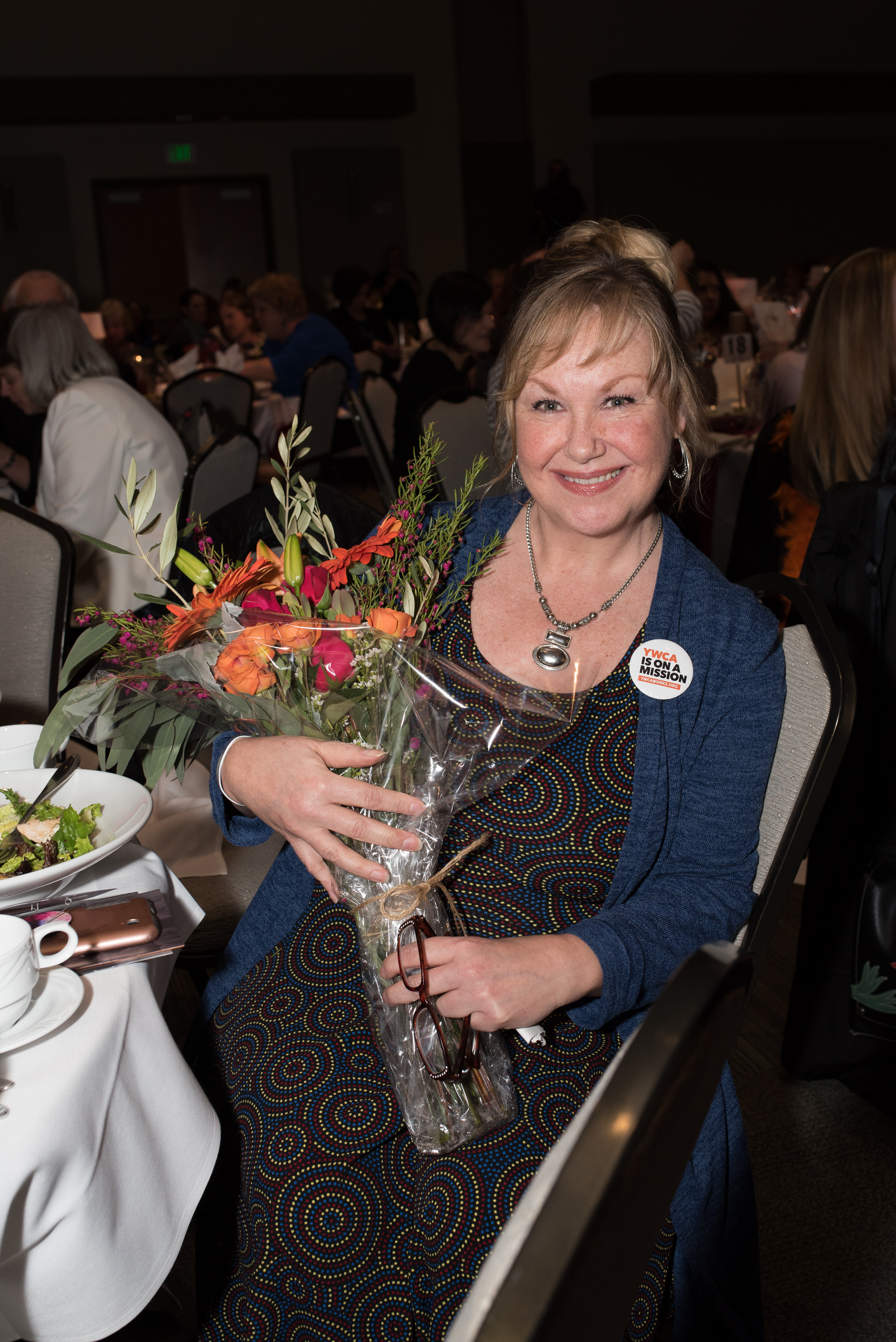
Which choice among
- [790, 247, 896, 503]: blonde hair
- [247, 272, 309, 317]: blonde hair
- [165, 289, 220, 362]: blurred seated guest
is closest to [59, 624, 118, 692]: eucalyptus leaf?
[790, 247, 896, 503]: blonde hair

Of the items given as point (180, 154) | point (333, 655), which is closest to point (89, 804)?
point (333, 655)

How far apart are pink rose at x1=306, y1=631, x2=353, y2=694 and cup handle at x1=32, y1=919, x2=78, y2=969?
1.24 feet

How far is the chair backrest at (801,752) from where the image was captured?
1228 millimetres

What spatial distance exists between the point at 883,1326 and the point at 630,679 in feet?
3.88

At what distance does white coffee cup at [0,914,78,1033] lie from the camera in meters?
0.96

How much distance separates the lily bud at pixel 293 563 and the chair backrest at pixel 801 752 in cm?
64

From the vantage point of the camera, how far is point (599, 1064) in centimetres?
130

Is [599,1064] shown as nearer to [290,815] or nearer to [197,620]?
[290,815]

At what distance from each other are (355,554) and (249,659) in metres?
0.19

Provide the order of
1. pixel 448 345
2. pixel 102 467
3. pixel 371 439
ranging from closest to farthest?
pixel 102 467 → pixel 371 439 → pixel 448 345

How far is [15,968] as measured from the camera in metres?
0.97

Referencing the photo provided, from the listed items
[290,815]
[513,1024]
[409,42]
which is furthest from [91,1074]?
[409,42]

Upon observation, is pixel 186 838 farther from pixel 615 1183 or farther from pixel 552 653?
pixel 615 1183

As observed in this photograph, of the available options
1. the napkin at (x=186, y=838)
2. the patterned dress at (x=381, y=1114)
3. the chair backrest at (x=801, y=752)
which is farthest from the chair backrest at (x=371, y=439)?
the chair backrest at (x=801, y=752)
